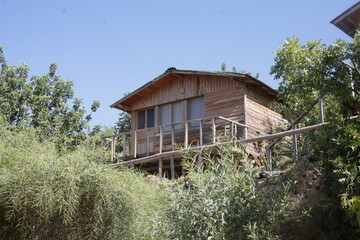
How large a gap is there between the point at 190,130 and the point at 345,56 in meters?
8.27

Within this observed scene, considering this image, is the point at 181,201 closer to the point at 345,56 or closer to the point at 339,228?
the point at 339,228

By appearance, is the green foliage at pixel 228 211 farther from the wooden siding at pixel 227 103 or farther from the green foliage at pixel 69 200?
the wooden siding at pixel 227 103

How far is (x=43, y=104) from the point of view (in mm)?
Answer: 22719

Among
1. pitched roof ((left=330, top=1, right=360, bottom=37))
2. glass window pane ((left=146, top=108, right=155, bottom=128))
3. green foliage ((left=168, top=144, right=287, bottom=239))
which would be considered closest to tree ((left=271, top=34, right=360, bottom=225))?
pitched roof ((left=330, top=1, right=360, bottom=37))

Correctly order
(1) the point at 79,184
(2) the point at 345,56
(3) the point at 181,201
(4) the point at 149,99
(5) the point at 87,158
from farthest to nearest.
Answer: (4) the point at 149,99 → (2) the point at 345,56 → (5) the point at 87,158 → (1) the point at 79,184 → (3) the point at 181,201

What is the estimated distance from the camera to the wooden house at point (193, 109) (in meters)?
15.5

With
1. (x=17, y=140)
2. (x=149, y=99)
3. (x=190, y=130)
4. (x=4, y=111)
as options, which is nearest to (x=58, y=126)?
(x=4, y=111)

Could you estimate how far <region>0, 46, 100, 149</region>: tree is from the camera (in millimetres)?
21922

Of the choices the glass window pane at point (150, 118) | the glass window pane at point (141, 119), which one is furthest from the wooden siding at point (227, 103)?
the glass window pane at point (141, 119)

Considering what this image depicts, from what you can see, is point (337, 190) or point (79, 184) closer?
point (337, 190)

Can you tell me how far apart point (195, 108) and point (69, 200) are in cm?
1086

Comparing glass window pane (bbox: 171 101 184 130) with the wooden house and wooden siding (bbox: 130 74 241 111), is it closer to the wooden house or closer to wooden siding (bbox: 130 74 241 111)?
the wooden house

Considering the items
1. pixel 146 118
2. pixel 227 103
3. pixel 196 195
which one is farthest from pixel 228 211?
pixel 146 118

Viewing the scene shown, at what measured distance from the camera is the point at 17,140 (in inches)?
323
